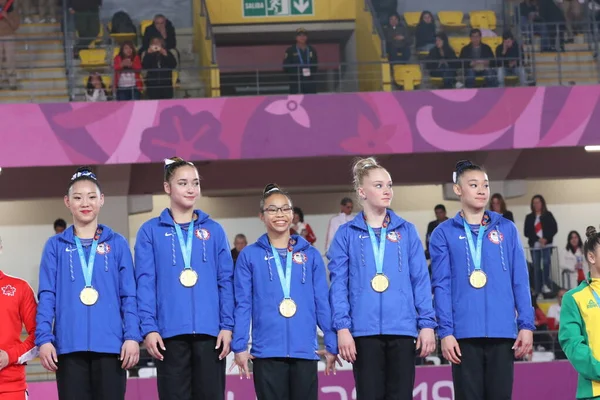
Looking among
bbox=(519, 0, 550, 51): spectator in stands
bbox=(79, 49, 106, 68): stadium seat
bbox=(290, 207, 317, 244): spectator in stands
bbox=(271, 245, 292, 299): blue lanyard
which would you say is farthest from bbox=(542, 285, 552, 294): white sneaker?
bbox=(271, 245, 292, 299): blue lanyard

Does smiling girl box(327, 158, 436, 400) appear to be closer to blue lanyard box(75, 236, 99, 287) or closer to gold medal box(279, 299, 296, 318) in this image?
gold medal box(279, 299, 296, 318)

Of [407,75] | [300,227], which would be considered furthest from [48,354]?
[407,75]

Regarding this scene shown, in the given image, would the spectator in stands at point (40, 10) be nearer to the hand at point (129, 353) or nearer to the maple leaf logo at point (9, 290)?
the maple leaf logo at point (9, 290)

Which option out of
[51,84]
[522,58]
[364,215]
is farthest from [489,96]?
[364,215]

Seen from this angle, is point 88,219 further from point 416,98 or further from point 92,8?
point 92,8

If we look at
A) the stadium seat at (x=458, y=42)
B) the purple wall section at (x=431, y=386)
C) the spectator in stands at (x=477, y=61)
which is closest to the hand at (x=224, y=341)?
the purple wall section at (x=431, y=386)

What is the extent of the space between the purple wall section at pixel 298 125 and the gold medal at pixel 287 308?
6.79m

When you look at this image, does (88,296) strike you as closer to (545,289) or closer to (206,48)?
(545,289)

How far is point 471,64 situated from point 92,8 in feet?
17.6

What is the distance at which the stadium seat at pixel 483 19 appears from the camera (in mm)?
15945

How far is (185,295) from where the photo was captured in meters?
5.76

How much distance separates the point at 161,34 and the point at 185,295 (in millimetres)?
8516

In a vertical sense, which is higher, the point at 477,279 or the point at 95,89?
the point at 95,89

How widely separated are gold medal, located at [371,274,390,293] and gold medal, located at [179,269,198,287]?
38.2 inches
